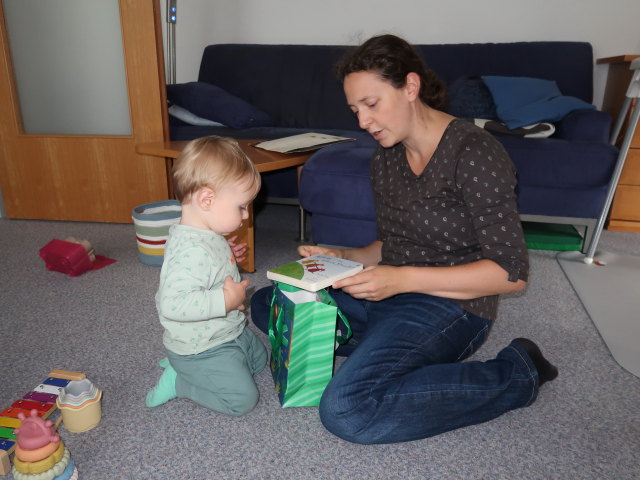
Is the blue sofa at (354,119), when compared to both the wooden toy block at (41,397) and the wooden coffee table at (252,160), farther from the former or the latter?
the wooden toy block at (41,397)

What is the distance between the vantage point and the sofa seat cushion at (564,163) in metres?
1.81

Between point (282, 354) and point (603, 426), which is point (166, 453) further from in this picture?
point (603, 426)

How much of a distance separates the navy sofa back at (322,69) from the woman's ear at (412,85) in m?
1.59

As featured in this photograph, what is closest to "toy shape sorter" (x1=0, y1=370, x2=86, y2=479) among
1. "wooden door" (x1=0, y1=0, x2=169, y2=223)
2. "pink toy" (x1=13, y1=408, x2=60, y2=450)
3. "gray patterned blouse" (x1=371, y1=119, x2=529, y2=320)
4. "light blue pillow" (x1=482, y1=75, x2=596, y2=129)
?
"pink toy" (x1=13, y1=408, x2=60, y2=450)

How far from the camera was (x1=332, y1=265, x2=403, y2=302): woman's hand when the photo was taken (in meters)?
0.96

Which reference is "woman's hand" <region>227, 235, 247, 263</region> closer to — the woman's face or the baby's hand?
the baby's hand

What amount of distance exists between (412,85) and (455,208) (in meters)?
0.27

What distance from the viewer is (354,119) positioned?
258 cm

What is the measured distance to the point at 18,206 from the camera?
2320 mm

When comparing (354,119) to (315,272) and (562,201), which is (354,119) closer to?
(562,201)

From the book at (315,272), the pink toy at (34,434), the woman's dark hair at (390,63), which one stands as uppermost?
the woman's dark hair at (390,63)

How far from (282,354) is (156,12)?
164 cm

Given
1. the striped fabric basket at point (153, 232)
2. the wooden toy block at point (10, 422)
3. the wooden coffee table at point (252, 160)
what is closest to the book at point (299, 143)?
the wooden coffee table at point (252, 160)

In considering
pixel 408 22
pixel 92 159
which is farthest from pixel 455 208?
pixel 408 22
